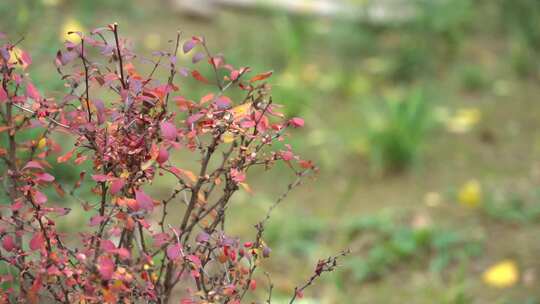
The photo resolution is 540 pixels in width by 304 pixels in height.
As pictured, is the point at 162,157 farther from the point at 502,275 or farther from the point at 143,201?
the point at 502,275

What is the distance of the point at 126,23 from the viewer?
20.2 ft

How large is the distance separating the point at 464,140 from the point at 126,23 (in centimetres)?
269

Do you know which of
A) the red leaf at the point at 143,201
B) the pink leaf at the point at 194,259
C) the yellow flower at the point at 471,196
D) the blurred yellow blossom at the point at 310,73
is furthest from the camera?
the blurred yellow blossom at the point at 310,73

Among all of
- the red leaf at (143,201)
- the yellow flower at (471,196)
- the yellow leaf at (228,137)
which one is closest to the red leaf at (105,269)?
the red leaf at (143,201)

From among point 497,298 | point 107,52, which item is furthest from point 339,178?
point 107,52

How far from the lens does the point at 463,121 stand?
15.7ft

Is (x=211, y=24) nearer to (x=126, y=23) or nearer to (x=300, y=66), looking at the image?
(x=126, y=23)

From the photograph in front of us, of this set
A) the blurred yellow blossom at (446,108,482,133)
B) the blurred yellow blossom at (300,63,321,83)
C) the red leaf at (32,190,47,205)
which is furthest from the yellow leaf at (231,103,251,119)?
the blurred yellow blossom at (300,63,321,83)

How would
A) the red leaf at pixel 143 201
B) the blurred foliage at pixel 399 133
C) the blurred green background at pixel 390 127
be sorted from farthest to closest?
1. the blurred foliage at pixel 399 133
2. the blurred green background at pixel 390 127
3. the red leaf at pixel 143 201

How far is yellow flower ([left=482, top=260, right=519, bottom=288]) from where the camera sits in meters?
3.18

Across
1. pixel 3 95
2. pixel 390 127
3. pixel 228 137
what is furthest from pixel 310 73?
pixel 3 95

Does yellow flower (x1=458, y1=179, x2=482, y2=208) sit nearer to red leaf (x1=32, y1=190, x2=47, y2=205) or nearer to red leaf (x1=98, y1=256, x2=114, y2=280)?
red leaf (x1=32, y1=190, x2=47, y2=205)

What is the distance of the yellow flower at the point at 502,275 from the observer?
3178 millimetres

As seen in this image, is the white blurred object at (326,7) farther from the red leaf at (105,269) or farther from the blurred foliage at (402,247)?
the red leaf at (105,269)
